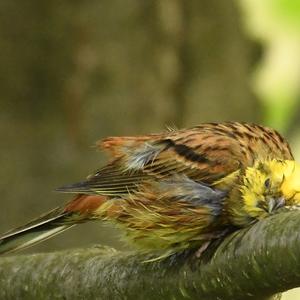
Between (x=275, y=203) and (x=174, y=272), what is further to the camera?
(x=275, y=203)

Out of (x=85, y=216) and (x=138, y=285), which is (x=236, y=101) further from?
(x=138, y=285)

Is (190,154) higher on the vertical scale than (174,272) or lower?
higher

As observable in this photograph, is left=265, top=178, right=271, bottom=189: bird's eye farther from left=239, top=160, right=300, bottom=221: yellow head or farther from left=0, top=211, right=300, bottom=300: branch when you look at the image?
left=0, top=211, right=300, bottom=300: branch

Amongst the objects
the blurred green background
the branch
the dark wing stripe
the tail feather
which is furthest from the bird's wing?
the blurred green background

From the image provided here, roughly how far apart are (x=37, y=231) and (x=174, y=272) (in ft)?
4.74

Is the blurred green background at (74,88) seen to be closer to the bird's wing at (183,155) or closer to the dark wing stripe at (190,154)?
the bird's wing at (183,155)

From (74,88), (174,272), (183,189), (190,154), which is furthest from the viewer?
(74,88)

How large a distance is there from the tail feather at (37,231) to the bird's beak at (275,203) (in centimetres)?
126

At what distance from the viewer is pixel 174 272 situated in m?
4.73

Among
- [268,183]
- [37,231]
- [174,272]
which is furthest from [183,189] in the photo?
[37,231]

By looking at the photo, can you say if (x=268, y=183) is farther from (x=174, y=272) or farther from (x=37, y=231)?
(x=37, y=231)

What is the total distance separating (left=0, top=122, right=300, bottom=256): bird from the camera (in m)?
5.00

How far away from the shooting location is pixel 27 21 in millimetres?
7387

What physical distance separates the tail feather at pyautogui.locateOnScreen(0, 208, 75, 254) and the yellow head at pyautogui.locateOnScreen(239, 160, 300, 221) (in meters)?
1.18
